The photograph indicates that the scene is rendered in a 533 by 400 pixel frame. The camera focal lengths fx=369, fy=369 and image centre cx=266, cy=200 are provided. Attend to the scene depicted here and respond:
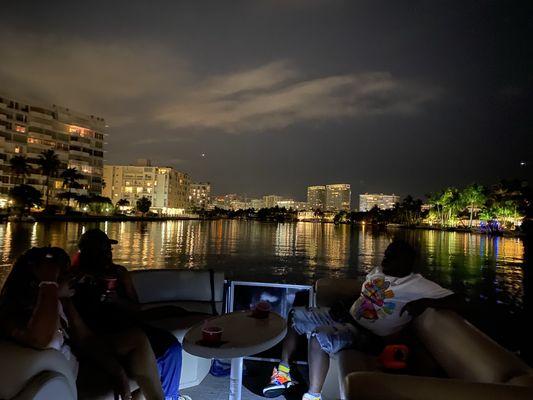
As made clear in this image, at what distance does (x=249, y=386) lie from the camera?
4059 mm

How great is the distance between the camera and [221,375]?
14.0 ft

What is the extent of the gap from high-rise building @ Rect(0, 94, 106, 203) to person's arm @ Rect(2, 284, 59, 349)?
9252cm

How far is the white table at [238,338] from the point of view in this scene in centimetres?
273

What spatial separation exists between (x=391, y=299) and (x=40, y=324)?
2918 millimetres

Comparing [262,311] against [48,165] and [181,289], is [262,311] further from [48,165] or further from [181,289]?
[48,165]

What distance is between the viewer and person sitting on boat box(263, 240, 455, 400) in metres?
3.40

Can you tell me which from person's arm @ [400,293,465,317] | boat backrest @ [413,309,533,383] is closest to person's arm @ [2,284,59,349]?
boat backrest @ [413,309,533,383]

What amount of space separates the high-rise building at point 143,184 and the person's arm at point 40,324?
500 ft

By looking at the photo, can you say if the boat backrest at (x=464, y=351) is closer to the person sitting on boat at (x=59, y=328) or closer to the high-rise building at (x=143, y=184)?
the person sitting on boat at (x=59, y=328)

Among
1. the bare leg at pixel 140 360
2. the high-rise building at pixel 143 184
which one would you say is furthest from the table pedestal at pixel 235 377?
the high-rise building at pixel 143 184

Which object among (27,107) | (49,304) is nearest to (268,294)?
(49,304)

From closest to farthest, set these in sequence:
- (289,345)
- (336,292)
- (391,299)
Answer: (391,299), (289,345), (336,292)

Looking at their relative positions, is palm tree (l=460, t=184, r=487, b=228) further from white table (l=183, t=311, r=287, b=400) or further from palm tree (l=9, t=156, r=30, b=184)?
white table (l=183, t=311, r=287, b=400)

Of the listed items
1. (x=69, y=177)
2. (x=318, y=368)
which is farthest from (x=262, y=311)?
(x=69, y=177)
